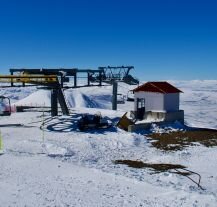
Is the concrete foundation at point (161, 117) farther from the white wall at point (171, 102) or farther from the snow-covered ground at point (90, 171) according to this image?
the snow-covered ground at point (90, 171)

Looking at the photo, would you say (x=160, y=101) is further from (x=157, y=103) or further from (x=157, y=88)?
(x=157, y=88)

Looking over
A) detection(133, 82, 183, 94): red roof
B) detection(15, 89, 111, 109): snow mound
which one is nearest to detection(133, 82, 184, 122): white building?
detection(133, 82, 183, 94): red roof

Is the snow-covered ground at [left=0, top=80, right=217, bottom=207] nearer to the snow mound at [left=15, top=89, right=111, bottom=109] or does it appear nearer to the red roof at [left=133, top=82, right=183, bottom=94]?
the red roof at [left=133, top=82, right=183, bottom=94]

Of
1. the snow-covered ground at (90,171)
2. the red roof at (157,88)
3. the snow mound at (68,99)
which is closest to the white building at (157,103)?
the red roof at (157,88)

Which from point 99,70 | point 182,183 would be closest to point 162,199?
point 182,183

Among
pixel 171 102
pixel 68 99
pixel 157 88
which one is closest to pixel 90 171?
pixel 157 88

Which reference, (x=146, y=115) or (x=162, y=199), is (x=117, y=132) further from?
(x=162, y=199)
